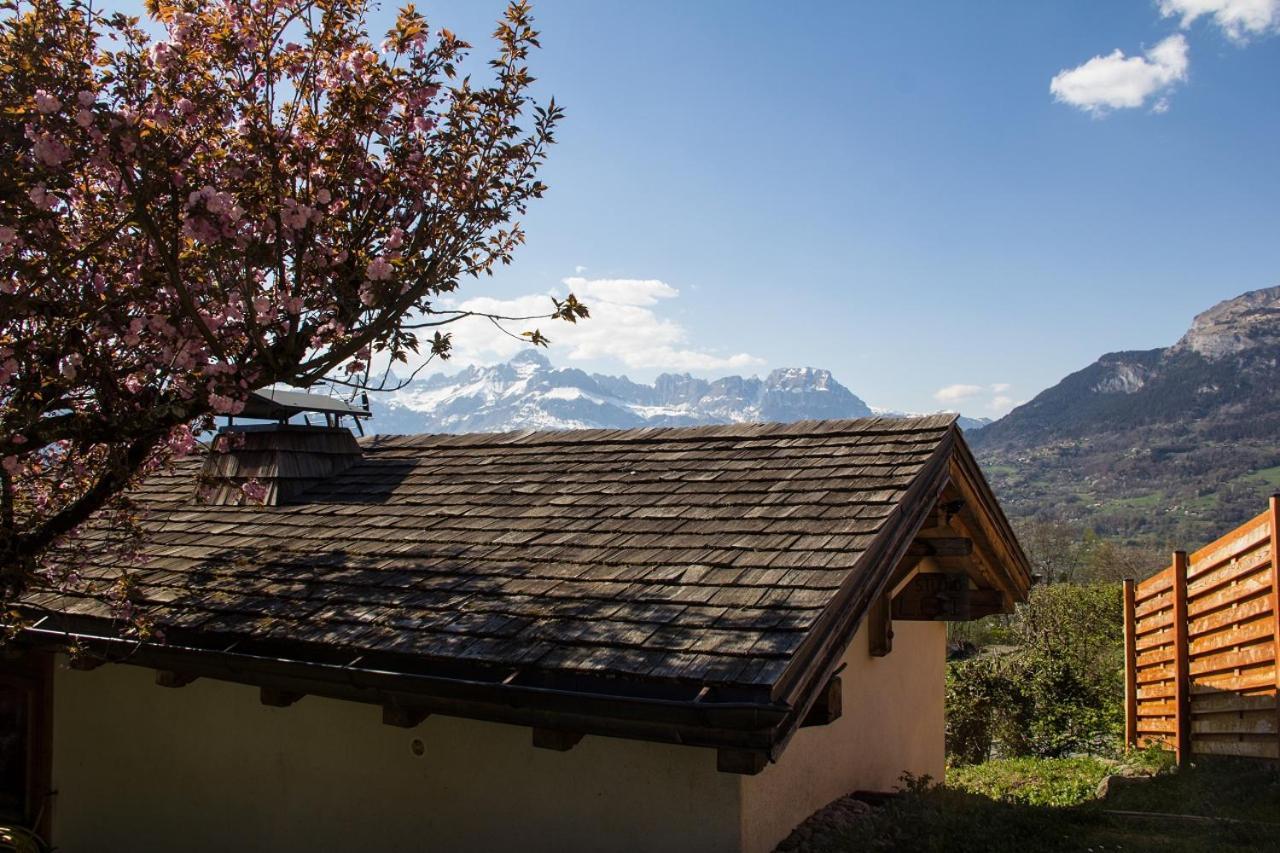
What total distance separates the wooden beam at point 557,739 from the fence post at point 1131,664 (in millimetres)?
8166

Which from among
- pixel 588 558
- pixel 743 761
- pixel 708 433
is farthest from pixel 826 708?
pixel 708 433

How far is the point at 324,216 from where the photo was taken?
6.47 metres

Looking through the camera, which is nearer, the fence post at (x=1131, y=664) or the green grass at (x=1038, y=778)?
the green grass at (x=1038, y=778)

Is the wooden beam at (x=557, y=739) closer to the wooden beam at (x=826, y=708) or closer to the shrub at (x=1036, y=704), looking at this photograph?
the wooden beam at (x=826, y=708)

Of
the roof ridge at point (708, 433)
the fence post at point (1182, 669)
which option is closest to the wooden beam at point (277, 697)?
the roof ridge at point (708, 433)

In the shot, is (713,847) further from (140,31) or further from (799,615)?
(140,31)

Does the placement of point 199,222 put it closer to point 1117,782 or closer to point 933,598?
point 933,598

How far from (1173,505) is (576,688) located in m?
159

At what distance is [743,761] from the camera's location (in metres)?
4.46

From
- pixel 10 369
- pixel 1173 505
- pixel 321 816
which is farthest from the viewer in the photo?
pixel 1173 505

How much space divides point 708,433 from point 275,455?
174 inches

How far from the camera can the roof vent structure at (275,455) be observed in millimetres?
9367

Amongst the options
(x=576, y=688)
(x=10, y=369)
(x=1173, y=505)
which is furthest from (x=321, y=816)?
(x=1173, y=505)

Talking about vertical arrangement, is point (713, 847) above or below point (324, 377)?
below
